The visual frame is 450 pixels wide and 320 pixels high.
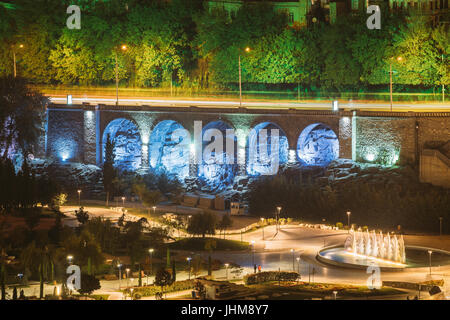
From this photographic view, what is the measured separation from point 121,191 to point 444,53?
29812 mm

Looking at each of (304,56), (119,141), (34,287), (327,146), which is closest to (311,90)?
(304,56)

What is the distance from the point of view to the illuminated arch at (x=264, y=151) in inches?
2739

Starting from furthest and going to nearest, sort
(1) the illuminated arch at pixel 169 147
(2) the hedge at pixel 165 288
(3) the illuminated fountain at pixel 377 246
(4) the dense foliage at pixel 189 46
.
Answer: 1. (4) the dense foliage at pixel 189 46
2. (1) the illuminated arch at pixel 169 147
3. (3) the illuminated fountain at pixel 377 246
4. (2) the hedge at pixel 165 288

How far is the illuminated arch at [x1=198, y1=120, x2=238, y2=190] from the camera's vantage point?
230 ft

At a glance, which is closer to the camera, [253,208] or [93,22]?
[253,208]

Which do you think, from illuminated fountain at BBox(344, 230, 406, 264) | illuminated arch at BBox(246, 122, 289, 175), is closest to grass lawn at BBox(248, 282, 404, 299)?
illuminated fountain at BBox(344, 230, 406, 264)

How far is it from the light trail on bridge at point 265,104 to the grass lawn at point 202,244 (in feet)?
62.3

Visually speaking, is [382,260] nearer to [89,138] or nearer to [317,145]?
[317,145]

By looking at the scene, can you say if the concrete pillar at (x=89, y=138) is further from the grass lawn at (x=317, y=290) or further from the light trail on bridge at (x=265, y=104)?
the grass lawn at (x=317, y=290)

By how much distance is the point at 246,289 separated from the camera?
3647cm

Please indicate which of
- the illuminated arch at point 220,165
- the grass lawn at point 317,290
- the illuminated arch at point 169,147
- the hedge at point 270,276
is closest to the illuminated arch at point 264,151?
the illuminated arch at point 220,165

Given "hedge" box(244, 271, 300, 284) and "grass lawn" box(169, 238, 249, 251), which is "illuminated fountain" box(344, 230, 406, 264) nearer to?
"grass lawn" box(169, 238, 249, 251)

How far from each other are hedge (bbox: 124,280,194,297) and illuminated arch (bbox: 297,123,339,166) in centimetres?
2852

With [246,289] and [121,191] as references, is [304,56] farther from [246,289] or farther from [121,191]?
[246,289]
